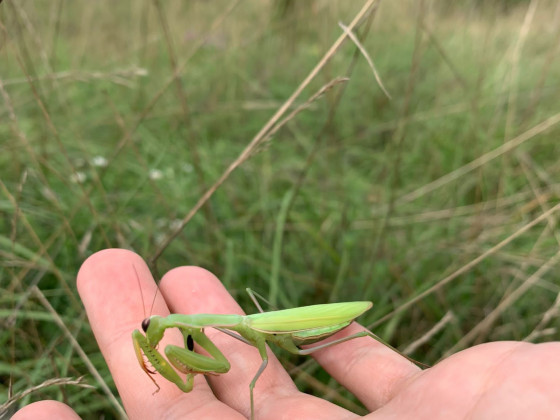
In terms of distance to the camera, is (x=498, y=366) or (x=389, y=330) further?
(x=389, y=330)

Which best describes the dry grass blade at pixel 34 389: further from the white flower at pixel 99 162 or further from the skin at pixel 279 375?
the white flower at pixel 99 162

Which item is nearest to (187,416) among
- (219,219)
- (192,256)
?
(192,256)

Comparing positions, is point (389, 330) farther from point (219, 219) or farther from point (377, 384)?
point (219, 219)

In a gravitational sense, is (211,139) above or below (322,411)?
above

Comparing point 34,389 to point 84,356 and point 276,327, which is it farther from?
point 276,327

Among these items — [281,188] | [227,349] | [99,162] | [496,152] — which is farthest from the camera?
[281,188]

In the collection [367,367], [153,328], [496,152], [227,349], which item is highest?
[496,152]

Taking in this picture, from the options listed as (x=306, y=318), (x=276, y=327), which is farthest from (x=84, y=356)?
(x=306, y=318)
